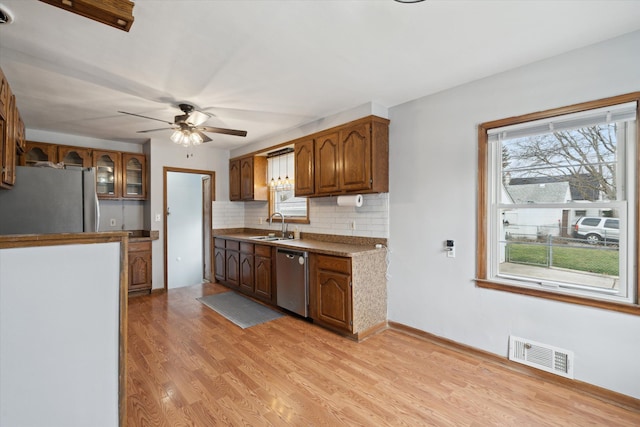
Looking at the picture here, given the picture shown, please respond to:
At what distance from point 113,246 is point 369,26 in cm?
195

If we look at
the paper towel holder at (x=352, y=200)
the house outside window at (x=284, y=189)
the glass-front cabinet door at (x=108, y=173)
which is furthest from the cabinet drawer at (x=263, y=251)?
the glass-front cabinet door at (x=108, y=173)

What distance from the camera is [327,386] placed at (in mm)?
2305

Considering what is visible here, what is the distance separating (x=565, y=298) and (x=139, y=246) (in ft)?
17.2

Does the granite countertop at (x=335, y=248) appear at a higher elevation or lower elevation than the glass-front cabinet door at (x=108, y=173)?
lower

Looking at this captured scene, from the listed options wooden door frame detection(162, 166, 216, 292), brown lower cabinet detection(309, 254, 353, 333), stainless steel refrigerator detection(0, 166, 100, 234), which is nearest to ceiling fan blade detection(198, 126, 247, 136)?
stainless steel refrigerator detection(0, 166, 100, 234)

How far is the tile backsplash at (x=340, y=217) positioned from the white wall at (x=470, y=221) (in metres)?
0.15

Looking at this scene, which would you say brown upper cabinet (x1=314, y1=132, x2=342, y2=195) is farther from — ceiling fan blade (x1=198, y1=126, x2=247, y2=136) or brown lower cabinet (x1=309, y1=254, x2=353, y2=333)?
ceiling fan blade (x1=198, y1=126, x2=247, y2=136)

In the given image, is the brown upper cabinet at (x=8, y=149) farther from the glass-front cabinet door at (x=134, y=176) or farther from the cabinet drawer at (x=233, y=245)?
the cabinet drawer at (x=233, y=245)

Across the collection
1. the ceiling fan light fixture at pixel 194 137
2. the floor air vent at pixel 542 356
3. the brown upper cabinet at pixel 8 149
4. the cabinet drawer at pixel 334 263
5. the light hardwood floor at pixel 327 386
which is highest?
the ceiling fan light fixture at pixel 194 137

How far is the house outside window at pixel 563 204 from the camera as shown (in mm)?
2115

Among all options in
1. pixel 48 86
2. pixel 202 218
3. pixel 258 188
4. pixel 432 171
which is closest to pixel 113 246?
pixel 48 86

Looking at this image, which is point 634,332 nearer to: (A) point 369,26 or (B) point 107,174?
(A) point 369,26

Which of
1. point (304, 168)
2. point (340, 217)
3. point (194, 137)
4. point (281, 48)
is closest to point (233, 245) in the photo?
point (304, 168)

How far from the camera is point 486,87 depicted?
270 centimetres
